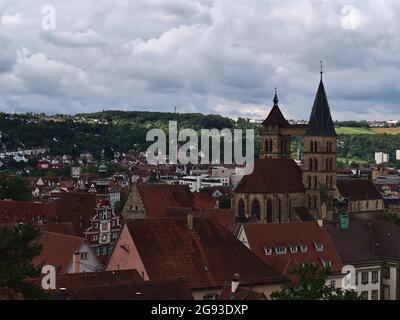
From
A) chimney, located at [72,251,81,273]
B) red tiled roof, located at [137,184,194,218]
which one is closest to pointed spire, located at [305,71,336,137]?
red tiled roof, located at [137,184,194,218]

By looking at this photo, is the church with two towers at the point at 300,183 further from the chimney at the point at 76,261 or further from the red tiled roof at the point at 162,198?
the chimney at the point at 76,261

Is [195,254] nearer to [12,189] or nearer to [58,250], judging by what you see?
[58,250]

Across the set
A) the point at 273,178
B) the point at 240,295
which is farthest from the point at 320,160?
the point at 240,295

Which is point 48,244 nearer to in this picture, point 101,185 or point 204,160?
point 101,185

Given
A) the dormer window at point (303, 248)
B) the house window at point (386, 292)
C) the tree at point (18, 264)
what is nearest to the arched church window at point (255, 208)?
the house window at point (386, 292)
